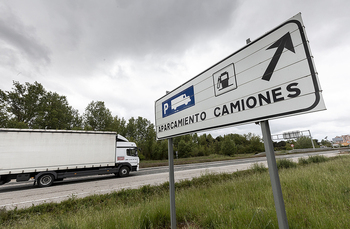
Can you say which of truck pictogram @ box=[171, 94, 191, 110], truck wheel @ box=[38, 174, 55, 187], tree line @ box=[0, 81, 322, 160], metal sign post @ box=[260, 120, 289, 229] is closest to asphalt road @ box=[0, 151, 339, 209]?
truck wheel @ box=[38, 174, 55, 187]

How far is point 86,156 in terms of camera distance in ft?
38.9

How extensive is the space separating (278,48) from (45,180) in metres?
15.0

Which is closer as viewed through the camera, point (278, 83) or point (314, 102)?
point (314, 102)

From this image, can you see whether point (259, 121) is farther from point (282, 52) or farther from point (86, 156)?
point (86, 156)

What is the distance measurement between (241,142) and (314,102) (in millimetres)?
79514

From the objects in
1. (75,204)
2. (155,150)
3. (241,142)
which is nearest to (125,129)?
(155,150)

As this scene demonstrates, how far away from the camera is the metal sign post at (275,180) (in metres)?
1.36

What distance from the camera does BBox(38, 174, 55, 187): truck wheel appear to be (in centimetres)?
1051

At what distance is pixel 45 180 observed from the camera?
1073cm

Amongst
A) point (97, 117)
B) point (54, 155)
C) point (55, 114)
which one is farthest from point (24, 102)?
point (54, 155)

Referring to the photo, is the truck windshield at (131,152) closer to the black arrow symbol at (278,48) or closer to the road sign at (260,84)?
the road sign at (260,84)

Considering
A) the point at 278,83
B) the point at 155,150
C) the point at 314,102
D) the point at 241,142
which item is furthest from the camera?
the point at 241,142

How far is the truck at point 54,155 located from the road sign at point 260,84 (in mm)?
12212

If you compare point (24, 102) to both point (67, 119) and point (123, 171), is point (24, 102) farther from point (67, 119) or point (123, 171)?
point (123, 171)
